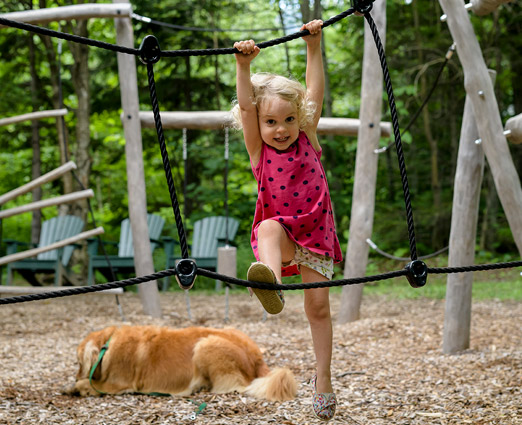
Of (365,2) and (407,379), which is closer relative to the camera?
(365,2)

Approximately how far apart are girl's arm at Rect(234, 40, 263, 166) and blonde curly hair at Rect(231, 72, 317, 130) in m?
0.04

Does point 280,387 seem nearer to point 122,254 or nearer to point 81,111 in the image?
point 122,254

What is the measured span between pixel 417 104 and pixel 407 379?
960 cm

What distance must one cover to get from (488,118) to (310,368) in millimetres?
1955

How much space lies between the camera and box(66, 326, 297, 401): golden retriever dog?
12.0 ft

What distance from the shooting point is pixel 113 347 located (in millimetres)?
3746

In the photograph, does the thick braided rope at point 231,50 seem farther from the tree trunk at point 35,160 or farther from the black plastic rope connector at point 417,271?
the tree trunk at point 35,160

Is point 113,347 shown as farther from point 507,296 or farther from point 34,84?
point 34,84

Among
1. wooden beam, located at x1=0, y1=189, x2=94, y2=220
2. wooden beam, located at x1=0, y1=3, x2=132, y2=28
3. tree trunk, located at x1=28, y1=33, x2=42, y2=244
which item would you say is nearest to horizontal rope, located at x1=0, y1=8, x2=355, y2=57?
wooden beam, located at x1=0, y1=189, x2=94, y2=220

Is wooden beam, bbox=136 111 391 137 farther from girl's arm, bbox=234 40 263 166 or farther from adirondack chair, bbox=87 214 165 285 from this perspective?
girl's arm, bbox=234 40 263 166

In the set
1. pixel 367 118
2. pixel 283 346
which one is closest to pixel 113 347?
pixel 283 346

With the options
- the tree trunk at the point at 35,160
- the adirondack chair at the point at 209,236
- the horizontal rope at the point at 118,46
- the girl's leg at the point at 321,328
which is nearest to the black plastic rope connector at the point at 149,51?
the horizontal rope at the point at 118,46

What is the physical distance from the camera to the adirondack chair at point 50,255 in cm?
808

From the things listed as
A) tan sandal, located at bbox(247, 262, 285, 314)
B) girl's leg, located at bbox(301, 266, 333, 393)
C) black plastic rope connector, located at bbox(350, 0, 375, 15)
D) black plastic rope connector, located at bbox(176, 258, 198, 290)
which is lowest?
girl's leg, located at bbox(301, 266, 333, 393)
